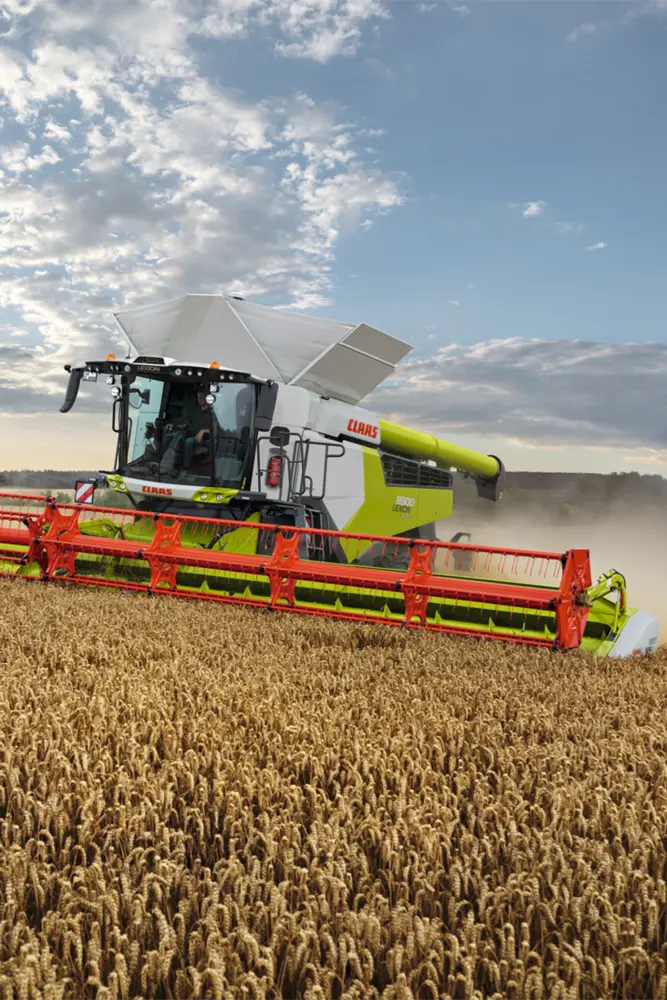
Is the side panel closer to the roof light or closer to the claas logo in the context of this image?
the claas logo

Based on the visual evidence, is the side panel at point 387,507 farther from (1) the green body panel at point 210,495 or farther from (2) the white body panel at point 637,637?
(2) the white body panel at point 637,637

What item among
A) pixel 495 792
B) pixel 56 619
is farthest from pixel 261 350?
pixel 495 792

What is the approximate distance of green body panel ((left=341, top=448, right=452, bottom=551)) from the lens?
10011 mm

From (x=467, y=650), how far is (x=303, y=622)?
1.28m

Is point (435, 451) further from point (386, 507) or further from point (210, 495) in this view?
point (210, 495)

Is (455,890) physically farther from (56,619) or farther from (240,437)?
(240,437)

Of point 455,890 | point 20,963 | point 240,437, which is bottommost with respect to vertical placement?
point 20,963

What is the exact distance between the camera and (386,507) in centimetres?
1051

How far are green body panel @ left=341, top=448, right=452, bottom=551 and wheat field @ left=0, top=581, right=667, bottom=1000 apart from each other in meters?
5.45

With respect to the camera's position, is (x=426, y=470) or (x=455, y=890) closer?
(x=455, y=890)

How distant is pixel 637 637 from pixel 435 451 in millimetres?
6064

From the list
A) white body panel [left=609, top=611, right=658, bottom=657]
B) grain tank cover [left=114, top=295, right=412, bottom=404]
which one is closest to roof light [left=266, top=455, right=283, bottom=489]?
grain tank cover [left=114, top=295, right=412, bottom=404]

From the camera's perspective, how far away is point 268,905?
2.10 meters

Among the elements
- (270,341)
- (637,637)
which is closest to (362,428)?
(270,341)
